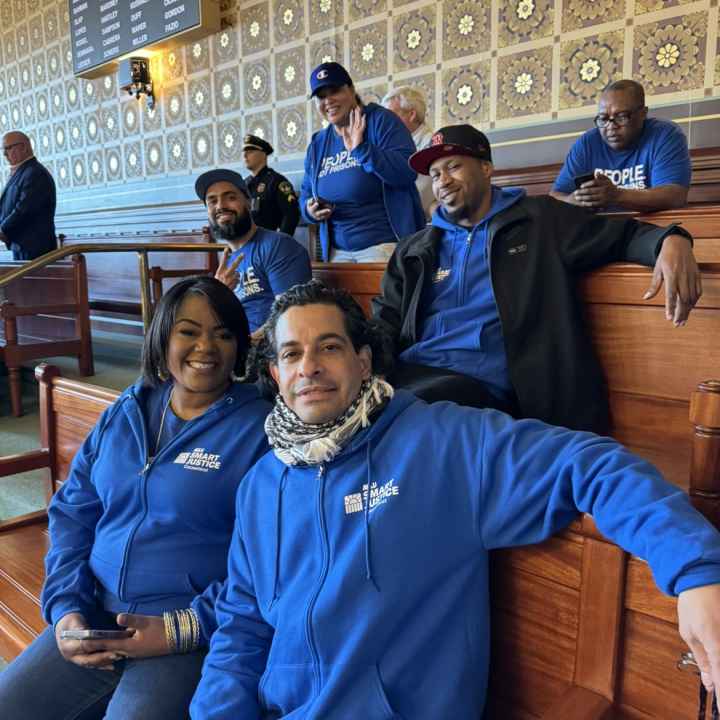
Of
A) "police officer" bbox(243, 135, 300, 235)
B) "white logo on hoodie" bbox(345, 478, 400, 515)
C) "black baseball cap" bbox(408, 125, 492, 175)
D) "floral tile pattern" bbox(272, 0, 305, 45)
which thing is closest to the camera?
"white logo on hoodie" bbox(345, 478, 400, 515)

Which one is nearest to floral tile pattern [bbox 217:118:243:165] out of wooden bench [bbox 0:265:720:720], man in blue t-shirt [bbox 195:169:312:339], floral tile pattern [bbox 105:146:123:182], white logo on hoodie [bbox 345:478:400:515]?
floral tile pattern [bbox 105:146:123:182]

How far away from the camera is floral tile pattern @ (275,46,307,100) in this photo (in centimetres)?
528

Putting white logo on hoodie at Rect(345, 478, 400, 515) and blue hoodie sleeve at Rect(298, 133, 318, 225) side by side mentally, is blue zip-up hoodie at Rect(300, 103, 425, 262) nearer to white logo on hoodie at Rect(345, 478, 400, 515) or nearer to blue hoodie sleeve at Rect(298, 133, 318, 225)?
blue hoodie sleeve at Rect(298, 133, 318, 225)

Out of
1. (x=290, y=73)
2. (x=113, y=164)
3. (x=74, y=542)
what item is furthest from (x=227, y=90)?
(x=74, y=542)

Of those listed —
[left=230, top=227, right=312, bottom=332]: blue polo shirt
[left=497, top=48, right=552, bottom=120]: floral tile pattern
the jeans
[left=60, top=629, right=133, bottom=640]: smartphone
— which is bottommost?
the jeans

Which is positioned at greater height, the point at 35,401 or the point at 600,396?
the point at 600,396

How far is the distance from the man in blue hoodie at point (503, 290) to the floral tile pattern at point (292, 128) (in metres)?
3.68

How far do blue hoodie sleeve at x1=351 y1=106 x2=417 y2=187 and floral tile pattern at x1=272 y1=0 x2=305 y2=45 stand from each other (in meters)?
3.13

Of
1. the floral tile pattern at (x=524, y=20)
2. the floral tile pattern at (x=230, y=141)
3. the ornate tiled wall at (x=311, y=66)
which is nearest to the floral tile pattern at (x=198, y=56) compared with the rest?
the ornate tiled wall at (x=311, y=66)

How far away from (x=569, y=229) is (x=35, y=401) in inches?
150

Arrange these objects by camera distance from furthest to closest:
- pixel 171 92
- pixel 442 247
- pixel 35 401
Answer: pixel 171 92 < pixel 35 401 < pixel 442 247

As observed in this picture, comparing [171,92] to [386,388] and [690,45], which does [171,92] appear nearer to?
[690,45]

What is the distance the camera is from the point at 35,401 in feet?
14.2

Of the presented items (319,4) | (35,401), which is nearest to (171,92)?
(319,4)
